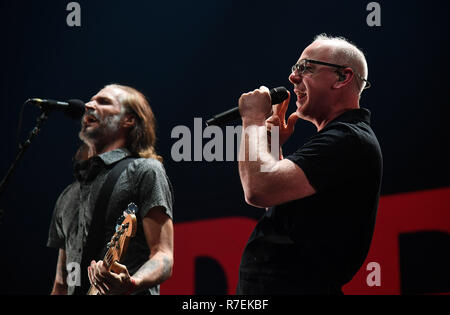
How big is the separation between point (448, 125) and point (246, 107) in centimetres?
142

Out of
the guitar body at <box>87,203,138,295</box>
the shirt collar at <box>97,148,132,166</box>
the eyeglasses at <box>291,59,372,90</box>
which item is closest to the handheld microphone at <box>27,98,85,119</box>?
the shirt collar at <box>97,148,132,166</box>

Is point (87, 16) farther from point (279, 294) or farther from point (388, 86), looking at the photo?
point (279, 294)

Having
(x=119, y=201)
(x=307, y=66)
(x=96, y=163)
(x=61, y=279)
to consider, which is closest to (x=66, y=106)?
(x=96, y=163)

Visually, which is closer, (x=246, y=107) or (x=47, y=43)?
(x=246, y=107)

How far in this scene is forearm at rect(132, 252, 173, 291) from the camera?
189 cm

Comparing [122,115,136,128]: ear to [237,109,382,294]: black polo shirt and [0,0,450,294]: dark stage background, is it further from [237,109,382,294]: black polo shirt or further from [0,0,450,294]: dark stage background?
[237,109,382,294]: black polo shirt

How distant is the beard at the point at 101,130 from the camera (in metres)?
2.48

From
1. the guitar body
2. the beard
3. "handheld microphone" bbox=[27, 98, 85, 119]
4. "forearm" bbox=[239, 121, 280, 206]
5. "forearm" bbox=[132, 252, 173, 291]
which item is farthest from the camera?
the beard

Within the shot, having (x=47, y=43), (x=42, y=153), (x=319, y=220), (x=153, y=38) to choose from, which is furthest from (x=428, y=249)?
(x=47, y=43)

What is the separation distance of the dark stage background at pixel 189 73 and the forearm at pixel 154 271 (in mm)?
894

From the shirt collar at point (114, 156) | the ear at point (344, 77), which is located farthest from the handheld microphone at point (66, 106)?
the ear at point (344, 77)

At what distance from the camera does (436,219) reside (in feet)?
7.77

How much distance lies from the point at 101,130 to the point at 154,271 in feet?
2.93

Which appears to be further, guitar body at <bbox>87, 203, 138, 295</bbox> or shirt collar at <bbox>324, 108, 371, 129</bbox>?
guitar body at <bbox>87, 203, 138, 295</bbox>
